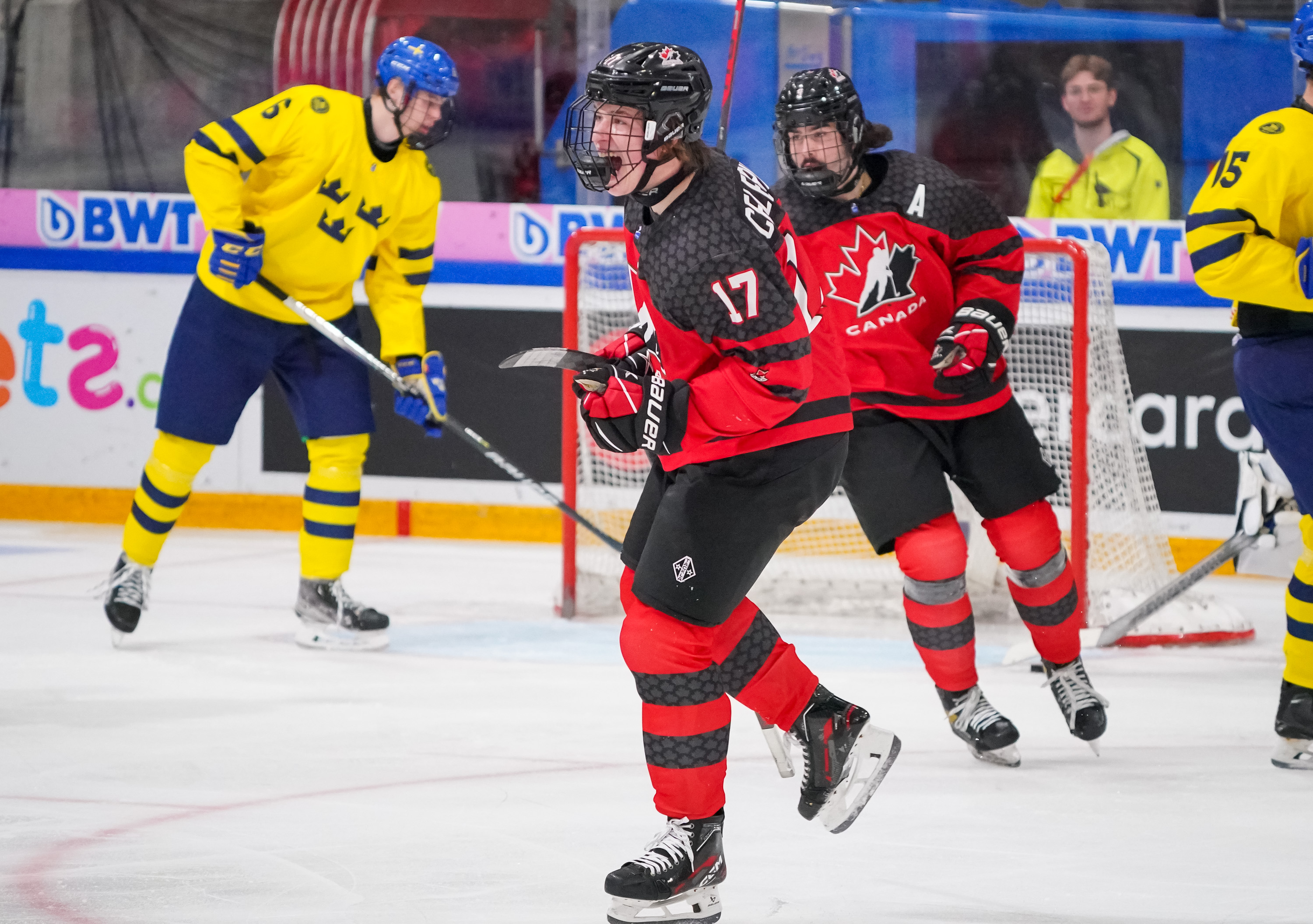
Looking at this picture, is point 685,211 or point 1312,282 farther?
point 1312,282

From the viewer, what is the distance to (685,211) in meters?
2.04

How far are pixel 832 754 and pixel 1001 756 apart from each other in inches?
26.7

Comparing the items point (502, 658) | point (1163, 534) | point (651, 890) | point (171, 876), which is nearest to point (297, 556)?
point (502, 658)

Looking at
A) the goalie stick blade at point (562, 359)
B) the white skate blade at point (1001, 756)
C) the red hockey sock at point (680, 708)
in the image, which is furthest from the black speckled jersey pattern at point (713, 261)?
the white skate blade at point (1001, 756)

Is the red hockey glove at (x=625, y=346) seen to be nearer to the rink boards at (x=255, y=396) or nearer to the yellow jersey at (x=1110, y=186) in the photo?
the rink boards at (x=255, y=396)

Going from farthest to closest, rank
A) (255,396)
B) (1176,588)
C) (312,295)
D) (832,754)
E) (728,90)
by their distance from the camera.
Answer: (255,396) < (312,295) < (1176,588) < (728,90) < (832,754)

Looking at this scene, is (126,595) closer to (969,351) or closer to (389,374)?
(389,374)

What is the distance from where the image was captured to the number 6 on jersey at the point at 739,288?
1999 mm

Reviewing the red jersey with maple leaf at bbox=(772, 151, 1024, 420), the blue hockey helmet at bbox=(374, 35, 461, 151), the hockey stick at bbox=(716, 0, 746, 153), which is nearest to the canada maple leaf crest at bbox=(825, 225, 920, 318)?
the red jersey with maple leaf at bbox=(772, 151, 1024, 420)

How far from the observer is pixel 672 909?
206 cm

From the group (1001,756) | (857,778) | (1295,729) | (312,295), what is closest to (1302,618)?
(1295,729)

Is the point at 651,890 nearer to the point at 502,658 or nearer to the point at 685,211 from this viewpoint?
the point at 685,211

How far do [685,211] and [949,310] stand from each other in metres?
1.07

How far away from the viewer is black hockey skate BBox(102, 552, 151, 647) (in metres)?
3.95
